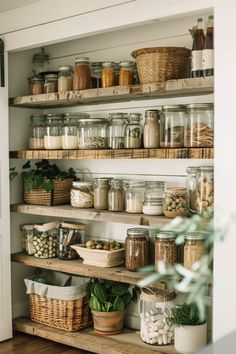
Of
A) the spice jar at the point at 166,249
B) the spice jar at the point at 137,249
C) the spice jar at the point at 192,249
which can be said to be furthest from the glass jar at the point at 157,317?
the spice jar at the point at 192,249

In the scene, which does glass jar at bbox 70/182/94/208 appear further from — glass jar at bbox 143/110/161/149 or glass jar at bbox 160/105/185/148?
glass jar at bbox 160/105/185/148

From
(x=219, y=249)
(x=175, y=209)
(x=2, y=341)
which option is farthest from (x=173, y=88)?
(x=2, y=341)

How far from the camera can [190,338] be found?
10.4ft

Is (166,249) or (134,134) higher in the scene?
(134,134)

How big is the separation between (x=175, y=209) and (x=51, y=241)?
3.88ft

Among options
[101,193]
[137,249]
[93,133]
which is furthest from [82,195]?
[137,249]

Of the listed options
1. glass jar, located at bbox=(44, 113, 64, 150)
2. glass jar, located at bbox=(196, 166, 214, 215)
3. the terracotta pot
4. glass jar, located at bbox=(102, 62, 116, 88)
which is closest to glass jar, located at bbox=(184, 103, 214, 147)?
glass jar, located at bbox=(196, 166, 214, 215)

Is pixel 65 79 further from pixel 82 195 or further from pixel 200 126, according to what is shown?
pixel 200 126

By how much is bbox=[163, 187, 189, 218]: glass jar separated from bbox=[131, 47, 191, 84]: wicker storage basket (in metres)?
0.65

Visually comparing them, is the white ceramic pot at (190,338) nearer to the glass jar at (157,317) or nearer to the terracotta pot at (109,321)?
the glass jar at (157,317)

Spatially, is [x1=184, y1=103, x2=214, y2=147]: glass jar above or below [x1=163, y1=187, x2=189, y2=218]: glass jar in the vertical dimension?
above

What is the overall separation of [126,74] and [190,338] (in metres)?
1.62

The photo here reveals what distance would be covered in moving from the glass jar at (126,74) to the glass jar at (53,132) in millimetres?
629

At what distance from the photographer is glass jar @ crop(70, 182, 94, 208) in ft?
12.1
